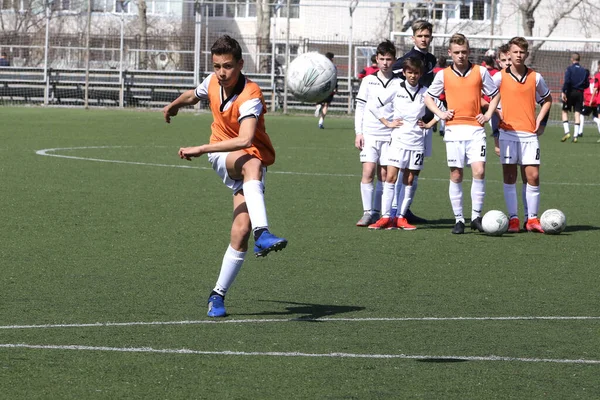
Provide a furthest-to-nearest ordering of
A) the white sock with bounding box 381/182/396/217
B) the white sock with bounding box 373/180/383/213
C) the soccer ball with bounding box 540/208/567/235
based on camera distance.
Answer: the white sock with bounding box 373/180/383/213 → the white sock with bounding box 381/182/396/217 → the soccer ball with bounding box 540/208/567/235

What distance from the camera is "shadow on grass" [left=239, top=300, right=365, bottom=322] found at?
7.56 metres

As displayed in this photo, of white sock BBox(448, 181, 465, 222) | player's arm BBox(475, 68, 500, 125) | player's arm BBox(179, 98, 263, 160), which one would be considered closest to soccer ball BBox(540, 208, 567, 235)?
white sock BBox(448, 181, 465, 222)

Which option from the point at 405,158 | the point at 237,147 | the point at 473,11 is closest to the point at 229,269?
the point at 237,147

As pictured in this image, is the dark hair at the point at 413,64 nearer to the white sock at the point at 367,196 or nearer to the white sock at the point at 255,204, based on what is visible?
the white sock at the point at 367,196

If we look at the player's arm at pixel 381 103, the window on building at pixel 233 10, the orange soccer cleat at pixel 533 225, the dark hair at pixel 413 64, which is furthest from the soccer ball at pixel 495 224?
the window on building at pixel 233 10

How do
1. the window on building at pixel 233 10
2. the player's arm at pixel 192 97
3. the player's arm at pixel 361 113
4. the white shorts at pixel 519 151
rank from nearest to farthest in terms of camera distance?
the player's arm at pixel 192 97
the white shorts at pixel 519 151
the player's arm at pixel 361 113
the window on building at pixel 233 10

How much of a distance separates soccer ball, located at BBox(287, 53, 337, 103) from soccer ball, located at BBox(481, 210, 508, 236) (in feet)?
7.09

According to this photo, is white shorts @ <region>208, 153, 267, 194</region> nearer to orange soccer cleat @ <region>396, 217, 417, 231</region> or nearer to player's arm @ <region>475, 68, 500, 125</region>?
player's arm @ <region>475, 68, 500, 125</region>

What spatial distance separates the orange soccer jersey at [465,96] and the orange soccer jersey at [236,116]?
460cm

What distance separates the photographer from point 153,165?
18.9 metres

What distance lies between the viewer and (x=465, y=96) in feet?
38.8

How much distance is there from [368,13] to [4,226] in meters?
47.8

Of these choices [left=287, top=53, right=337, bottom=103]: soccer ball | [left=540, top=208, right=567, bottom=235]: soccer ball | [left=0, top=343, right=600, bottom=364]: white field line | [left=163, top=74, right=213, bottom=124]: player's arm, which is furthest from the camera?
[left=540, top=208, right=567, bottom=235]: soccer ball

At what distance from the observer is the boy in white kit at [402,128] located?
12.3 m
